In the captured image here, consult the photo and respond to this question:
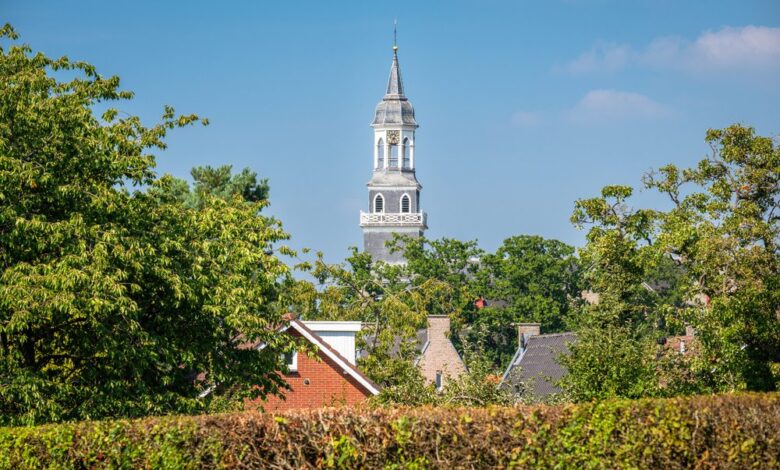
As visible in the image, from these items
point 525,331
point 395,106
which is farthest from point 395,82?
point 525,331

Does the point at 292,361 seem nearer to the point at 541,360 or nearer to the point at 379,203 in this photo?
the point at 541,360

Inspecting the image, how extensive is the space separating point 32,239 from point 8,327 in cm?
191

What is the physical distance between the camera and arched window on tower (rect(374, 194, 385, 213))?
127750mm

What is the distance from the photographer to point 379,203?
5044 inches

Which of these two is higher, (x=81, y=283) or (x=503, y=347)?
(x=503, y=347)

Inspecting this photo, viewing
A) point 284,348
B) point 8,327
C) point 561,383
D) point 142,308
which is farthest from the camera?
point 561,383

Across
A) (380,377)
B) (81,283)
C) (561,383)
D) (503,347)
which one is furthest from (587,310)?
(503,347)

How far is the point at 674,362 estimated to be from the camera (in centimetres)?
3659

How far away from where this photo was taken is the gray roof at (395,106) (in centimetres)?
13025

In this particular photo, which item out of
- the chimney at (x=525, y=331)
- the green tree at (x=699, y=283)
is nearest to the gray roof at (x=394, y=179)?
the chimney at (x=525, y=331)

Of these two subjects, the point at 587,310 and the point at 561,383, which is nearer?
the point at 561,383

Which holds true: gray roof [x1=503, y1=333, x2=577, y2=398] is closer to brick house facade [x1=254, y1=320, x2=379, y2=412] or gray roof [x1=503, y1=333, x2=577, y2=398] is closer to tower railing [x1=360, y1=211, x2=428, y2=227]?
brick house facade [x1=254, y1=320, x2=379, y2=412]

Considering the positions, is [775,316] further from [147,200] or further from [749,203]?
[147,200]

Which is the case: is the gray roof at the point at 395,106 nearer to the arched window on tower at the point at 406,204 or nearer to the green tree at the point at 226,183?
the arched window on tower at the point at 406,204
